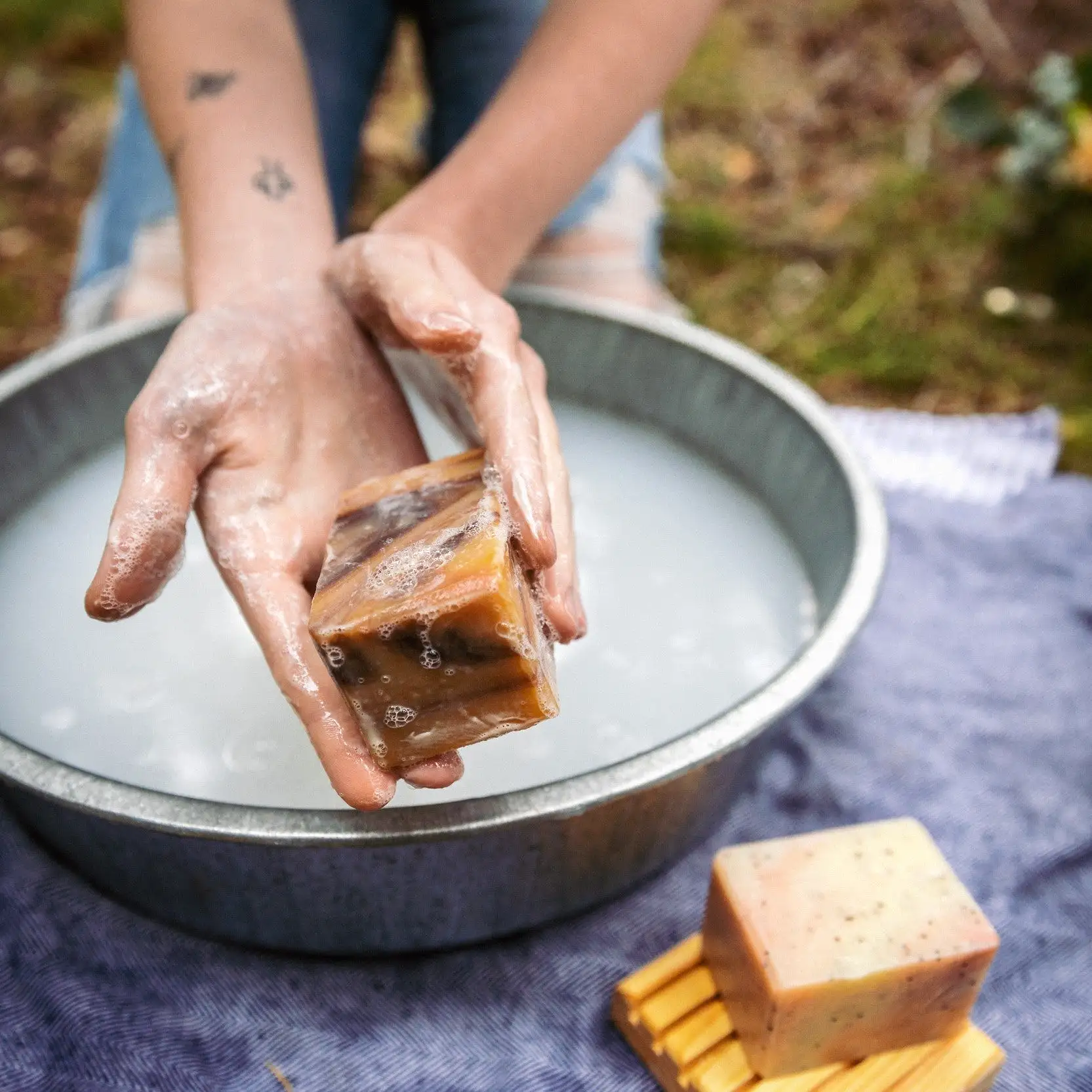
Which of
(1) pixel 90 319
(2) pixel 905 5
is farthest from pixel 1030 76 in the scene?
(1) pixel 90 319

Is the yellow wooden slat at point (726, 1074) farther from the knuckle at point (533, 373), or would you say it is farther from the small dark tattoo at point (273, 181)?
the small dark tattoo at point (273, 181)

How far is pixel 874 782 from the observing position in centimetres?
154

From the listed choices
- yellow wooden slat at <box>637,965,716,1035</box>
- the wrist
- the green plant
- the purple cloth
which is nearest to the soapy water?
the purple cloth

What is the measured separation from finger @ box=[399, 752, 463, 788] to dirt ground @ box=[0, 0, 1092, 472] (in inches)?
68.7

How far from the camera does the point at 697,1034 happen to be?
115cm

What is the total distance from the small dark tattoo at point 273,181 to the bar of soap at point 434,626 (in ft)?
2.37

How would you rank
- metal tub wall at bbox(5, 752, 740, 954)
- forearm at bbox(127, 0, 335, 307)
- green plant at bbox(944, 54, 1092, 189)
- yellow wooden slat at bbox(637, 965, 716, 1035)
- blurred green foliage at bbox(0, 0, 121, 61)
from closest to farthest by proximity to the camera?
metal tub wall at bbox(5, 752, 740, 954) < yellow wooden slat at bbox(637, 965, 716, 1035) < forearm at bbox(127, 0, 335, 307) < green plant at bbox(944, 54, 1092, 189) < blurred green foliage at bbox(0, 0, 121, 61)

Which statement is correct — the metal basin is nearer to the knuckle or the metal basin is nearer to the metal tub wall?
the metal tub wall

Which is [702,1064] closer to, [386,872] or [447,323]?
[386,872]

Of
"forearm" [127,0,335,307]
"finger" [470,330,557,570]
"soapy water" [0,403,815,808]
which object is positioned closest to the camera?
"finger" [470,330,557,570]

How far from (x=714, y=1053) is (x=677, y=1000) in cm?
7

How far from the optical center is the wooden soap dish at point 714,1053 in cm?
111

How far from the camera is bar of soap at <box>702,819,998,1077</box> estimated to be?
3.40 ft

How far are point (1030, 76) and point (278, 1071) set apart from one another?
375 cm
